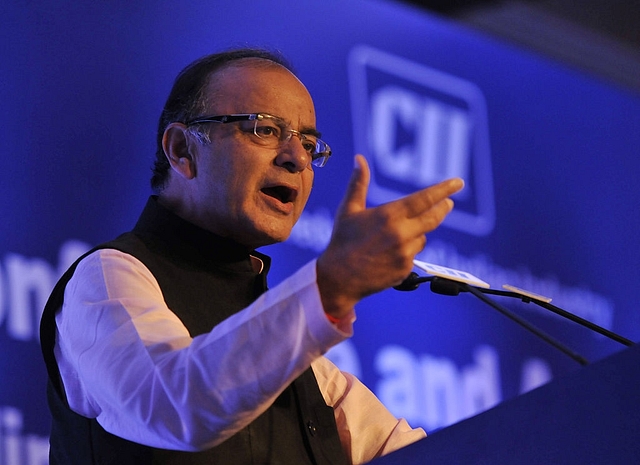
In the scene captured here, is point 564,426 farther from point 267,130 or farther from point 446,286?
point 267,130

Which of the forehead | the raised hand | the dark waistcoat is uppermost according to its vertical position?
the raised hand

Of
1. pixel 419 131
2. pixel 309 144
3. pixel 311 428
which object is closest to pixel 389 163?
pixel 419 131

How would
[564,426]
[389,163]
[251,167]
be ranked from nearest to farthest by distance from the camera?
[564,426], [251,167], [389,163]

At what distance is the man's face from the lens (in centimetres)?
174

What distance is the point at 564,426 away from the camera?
1.04 m

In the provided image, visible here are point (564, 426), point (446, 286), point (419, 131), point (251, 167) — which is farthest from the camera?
point (419, 131)

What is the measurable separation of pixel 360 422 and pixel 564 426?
86 centimetres

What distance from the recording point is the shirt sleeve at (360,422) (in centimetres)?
183

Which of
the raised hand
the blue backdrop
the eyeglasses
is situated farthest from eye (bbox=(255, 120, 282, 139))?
the blue backdrop

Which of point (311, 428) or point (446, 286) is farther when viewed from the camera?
point (311, 428)

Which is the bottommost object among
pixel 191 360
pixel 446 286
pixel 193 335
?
pixel 193 335

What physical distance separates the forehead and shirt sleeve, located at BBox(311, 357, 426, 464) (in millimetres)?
514

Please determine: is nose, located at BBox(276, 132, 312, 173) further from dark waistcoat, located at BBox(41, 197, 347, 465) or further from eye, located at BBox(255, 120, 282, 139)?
dark waistcoat, located at BBox(41, 197, 347, 465)

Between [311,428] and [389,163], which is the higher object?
[311,428]
